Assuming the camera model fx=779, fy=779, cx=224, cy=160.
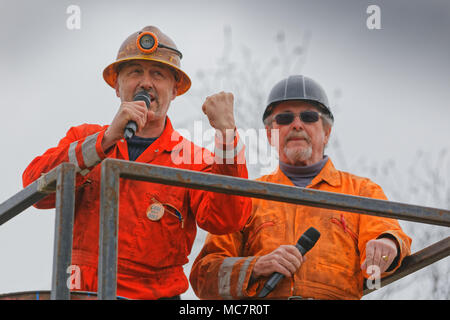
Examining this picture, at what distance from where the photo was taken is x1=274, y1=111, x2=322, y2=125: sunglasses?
16.8ft

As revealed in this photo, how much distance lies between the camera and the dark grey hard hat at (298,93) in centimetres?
524

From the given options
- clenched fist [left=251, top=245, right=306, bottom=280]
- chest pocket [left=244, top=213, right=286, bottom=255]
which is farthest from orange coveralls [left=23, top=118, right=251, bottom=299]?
chest pocket [left=244, top=213, right=286, bottom=255]

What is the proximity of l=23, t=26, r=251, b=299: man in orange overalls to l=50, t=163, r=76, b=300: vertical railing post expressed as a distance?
1.07 metres

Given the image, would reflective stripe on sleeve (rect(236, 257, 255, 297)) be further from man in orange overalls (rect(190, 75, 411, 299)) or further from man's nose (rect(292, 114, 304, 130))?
man's nose (rect(292, 114, 304, 130))

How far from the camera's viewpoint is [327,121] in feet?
17.2

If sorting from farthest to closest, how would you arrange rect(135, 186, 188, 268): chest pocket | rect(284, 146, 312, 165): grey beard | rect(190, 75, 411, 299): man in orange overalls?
rect(284, 146, 312, 165): grey beard
rect(190, 75, 411, 299): man in orange overalls
rect(135, 186, 188, 268): chest pocket

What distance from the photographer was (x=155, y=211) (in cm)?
408

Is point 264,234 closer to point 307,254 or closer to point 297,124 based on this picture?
point 307,254

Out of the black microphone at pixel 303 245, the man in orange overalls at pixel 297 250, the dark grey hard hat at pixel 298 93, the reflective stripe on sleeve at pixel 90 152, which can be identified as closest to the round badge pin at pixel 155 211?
the reflective stripe on sleeve at pixel 90 152

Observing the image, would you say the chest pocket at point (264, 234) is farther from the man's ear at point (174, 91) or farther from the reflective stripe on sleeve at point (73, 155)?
the reflective stripe on sleeve at point (73, 155)

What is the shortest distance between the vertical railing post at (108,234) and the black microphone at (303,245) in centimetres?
163

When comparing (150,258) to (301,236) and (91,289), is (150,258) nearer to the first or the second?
(91,289)
